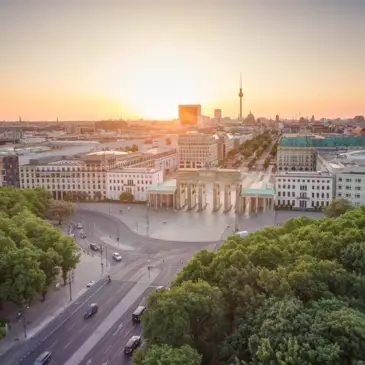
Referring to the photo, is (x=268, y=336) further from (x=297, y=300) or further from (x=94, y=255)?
(x=94, y=255)

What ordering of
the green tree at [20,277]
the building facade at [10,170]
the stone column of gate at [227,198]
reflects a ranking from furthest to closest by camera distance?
the building facade at [10,170]
the stone column of gate at [227,198]
the green tree at [20,277]

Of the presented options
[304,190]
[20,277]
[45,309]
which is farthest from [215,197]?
[20,277]

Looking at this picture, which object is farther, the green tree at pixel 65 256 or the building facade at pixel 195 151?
the building facade at pixel 195 151

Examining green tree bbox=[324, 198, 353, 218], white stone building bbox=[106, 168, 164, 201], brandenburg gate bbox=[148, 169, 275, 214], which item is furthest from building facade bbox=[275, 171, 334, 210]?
white stone building bbox=[106, 168, 164, 201]

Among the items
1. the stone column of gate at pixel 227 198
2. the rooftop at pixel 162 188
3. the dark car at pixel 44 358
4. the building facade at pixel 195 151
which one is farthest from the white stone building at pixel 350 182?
the dark car at pixel 44 358

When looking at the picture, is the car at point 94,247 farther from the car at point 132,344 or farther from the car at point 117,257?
the car at point 132,344

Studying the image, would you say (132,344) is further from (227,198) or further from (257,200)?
(227,198)
